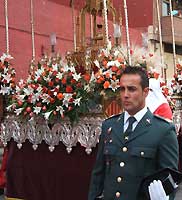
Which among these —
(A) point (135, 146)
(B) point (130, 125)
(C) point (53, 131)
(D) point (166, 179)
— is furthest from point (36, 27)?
(D) point (166, 179)

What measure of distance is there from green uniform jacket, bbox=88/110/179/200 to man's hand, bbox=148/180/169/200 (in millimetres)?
134

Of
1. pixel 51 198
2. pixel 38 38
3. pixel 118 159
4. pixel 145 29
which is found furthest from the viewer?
pixel 145 29

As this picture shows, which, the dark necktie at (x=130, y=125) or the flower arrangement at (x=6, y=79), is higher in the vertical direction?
the flower arrangement at (x=6, y=79)

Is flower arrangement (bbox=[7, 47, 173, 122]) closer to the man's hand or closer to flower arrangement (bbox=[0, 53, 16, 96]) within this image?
flower arrangement (bbox=[0, 53, 16, 96])

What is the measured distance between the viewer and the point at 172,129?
2.68 m

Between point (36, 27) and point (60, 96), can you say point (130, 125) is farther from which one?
point (36, 27)

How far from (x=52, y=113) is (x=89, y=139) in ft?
1.61

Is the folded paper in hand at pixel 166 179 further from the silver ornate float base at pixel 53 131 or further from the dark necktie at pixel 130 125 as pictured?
the silver ornate float base at pixel 53 131

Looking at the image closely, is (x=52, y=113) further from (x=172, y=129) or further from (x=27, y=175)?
(x=172, y=129)

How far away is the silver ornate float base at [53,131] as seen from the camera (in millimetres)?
4719

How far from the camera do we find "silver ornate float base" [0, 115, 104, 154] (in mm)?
4719

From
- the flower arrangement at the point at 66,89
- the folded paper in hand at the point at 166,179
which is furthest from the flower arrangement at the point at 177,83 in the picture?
the folded paper in hand at the point at 166,179

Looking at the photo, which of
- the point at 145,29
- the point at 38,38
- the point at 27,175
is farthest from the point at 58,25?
the point at 27,175

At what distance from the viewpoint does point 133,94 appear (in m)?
2.63
